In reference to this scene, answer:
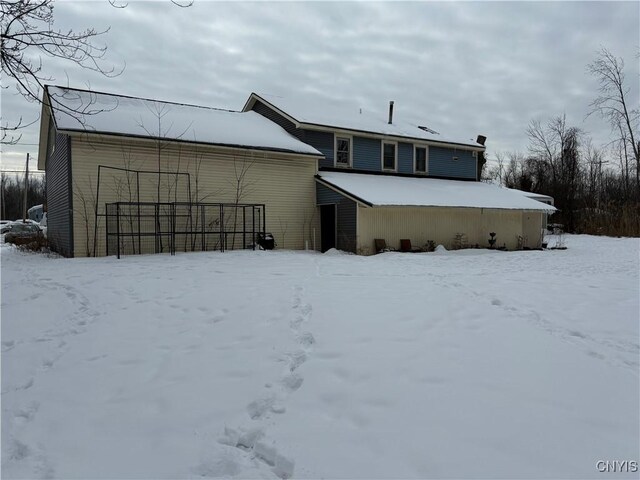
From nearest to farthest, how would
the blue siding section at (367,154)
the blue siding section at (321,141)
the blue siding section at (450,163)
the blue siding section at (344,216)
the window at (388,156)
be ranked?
the blue siding section at (344,216) → the blue siding section at (321,141) → the blue siding section at (367,154) → the window at (388,156) → the blue siding section at (450,163)

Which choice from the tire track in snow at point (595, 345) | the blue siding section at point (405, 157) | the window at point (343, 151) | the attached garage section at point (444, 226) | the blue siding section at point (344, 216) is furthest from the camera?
the blue siding section at point (405, 157)

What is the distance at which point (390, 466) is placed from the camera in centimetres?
286

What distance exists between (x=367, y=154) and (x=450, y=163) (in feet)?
18.2

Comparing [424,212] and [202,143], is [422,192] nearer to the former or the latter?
[424,212]

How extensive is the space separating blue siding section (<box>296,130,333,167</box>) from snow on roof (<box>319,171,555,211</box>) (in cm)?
71

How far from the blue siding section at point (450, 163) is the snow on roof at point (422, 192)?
2.03ft

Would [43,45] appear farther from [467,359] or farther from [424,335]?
[467,359]

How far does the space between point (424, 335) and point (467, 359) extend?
0.83 meters

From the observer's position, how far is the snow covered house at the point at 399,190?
17844mm

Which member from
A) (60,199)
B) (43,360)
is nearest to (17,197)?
(60,199)

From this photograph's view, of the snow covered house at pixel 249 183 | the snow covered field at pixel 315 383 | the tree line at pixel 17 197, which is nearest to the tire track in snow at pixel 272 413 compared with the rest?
the snow covered field at pixel 315 383

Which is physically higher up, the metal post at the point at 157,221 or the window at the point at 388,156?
the window at the point at 388,156

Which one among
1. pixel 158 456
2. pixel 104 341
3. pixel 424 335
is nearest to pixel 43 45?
pixel 104 341

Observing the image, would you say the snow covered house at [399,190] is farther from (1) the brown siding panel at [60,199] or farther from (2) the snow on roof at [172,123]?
(1) the brown siding panel at [60,199]
